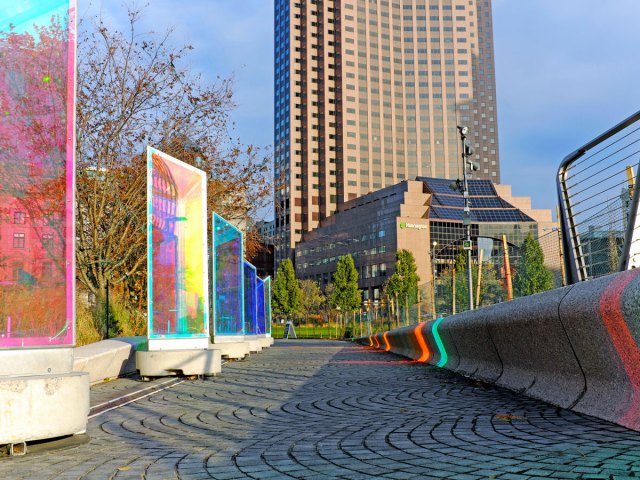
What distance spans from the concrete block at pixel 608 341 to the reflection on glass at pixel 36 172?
4.45m

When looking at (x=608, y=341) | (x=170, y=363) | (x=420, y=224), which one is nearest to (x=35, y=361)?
(x=608, y=341)

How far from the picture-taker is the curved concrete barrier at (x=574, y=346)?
17.1 feet

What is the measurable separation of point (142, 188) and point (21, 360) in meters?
15.2

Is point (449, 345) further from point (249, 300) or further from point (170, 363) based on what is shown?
point (249, 300)

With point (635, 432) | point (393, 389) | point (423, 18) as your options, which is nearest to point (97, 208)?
point (393, 389)

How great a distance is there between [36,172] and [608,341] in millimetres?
5070

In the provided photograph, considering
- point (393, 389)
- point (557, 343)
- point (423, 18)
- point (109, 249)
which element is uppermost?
point (423, 18)

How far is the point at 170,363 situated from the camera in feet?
38.7

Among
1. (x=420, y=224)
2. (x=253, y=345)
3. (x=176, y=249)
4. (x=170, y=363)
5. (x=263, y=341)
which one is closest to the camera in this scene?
(x=170, y=363)

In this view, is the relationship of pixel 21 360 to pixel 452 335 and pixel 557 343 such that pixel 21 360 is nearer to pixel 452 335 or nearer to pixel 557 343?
pixel 557 343

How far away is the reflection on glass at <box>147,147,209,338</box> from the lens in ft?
39.5

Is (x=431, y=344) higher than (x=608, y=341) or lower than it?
lower

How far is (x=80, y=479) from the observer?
4.05m

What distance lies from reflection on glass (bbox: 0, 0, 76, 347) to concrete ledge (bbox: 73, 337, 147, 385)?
13.5 ft
